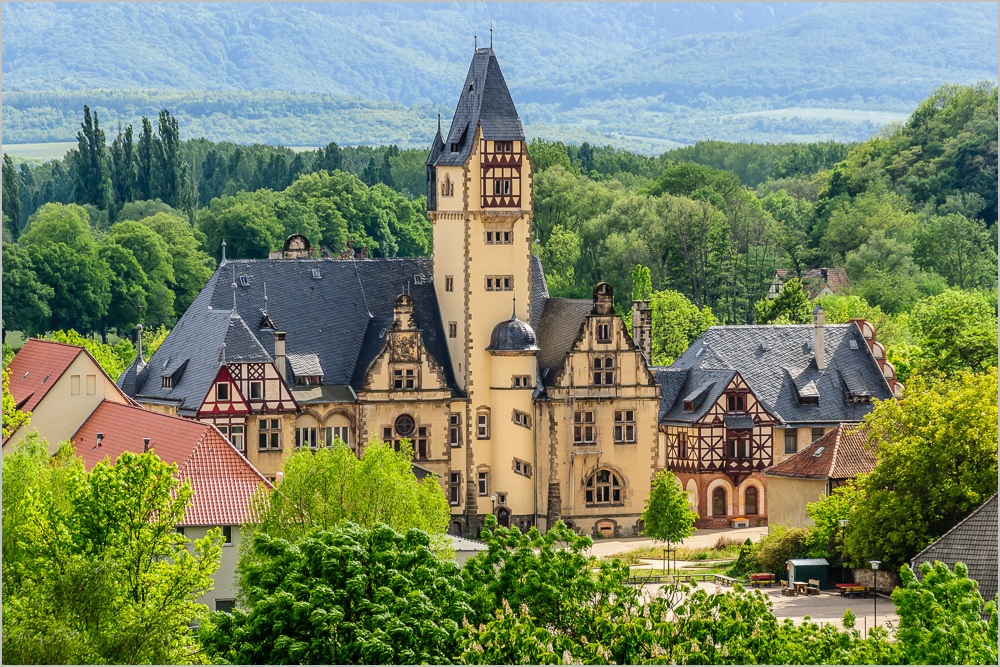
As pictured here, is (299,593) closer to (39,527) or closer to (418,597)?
(418,597)

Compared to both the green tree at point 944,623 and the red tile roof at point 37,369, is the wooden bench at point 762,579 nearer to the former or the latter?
the green tree at point 944,623

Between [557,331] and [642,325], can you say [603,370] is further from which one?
[642,325]

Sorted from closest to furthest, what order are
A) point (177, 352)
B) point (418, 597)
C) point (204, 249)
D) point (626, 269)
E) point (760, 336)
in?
point (418, 597) → point (177, 352) → point (760, 336) → point (626, 269) → point (204, 249)

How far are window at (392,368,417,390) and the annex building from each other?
6 centimetres

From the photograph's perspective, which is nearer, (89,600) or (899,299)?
(89,600)

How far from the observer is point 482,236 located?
10044 centimetres

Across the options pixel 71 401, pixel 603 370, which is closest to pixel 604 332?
pixel 603 370

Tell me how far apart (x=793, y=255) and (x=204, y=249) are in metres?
44.3

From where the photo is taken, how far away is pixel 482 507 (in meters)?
101

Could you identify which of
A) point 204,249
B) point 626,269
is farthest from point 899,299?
point 204,249

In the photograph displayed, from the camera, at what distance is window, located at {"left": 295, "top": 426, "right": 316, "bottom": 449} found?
321 ft

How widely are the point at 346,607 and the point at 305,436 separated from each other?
3970cm

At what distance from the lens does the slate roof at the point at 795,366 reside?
10631 cm

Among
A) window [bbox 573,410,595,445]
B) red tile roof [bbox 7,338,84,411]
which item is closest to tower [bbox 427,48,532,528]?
window [bbox 573,410,595,445]
